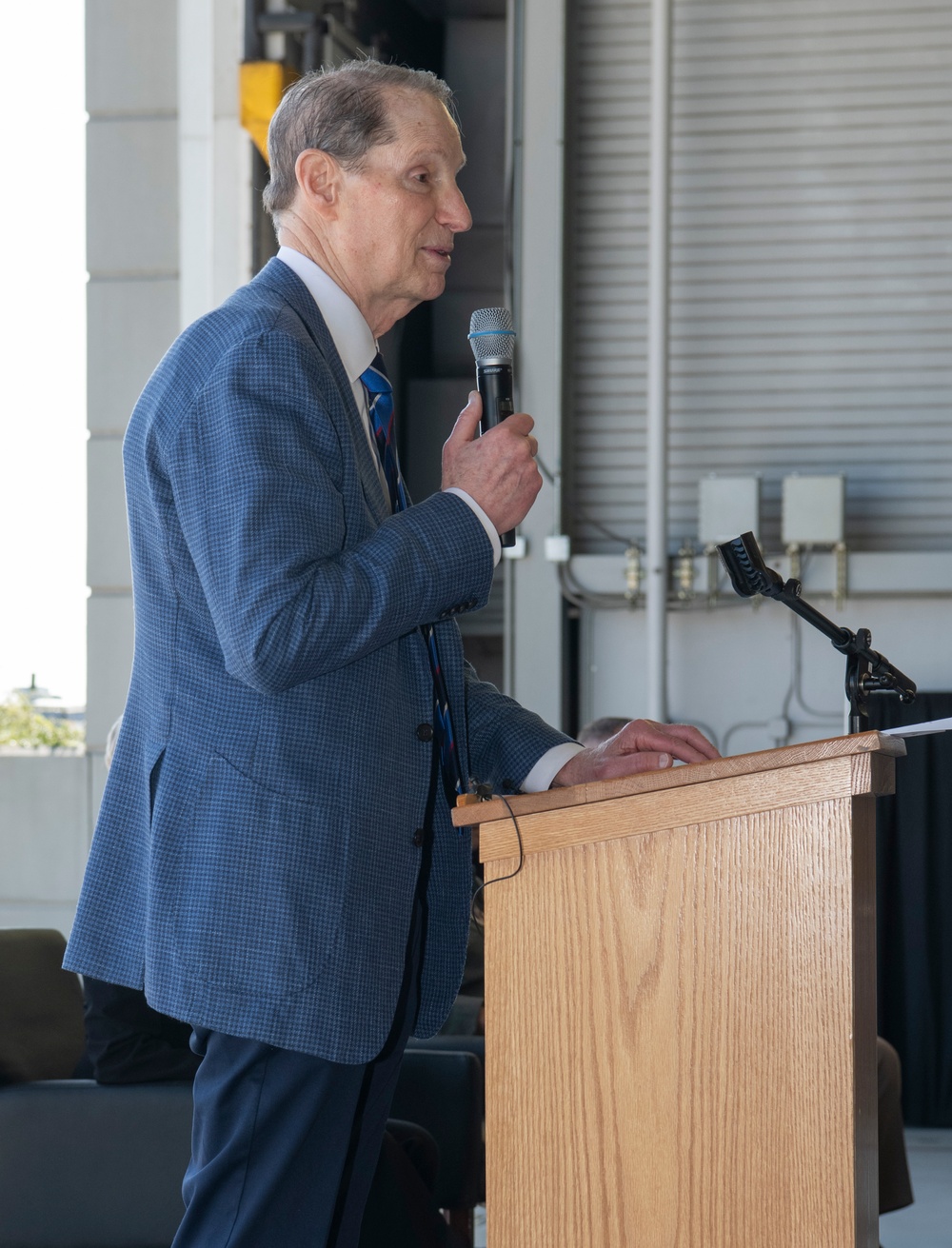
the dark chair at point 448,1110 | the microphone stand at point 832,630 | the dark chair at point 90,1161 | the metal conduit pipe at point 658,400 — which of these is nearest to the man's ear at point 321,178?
the microphone stand at point 832,630

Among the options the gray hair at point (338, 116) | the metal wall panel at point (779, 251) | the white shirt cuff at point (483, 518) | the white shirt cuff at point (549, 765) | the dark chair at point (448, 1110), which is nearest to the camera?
the white shirt cuff at point (483, 518)

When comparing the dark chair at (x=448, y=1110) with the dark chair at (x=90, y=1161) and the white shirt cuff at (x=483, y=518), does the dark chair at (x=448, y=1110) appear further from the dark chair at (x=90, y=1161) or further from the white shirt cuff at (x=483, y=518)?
the white shirt cuff at (x=483, y=518)

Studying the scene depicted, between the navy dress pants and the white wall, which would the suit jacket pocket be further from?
the white wall

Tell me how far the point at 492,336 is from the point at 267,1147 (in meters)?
0.87

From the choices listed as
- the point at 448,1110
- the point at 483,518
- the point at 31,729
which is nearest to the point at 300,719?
the point at 483,518

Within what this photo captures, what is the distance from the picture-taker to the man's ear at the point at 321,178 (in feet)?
4.66

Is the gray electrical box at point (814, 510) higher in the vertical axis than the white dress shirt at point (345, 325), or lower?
lower

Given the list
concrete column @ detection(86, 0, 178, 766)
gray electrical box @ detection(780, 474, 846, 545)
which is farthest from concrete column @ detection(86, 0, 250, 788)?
gray electrical box @ detection(780, 474, 846, 545)

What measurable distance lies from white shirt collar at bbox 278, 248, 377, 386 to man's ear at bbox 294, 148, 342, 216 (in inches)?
2.2

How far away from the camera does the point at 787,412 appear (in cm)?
491

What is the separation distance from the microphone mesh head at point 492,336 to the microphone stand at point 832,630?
338 mm

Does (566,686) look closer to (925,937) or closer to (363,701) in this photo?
(925,937)

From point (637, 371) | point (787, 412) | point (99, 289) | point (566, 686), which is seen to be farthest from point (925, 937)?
point (99, 289)

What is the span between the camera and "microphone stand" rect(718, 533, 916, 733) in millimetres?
1581
